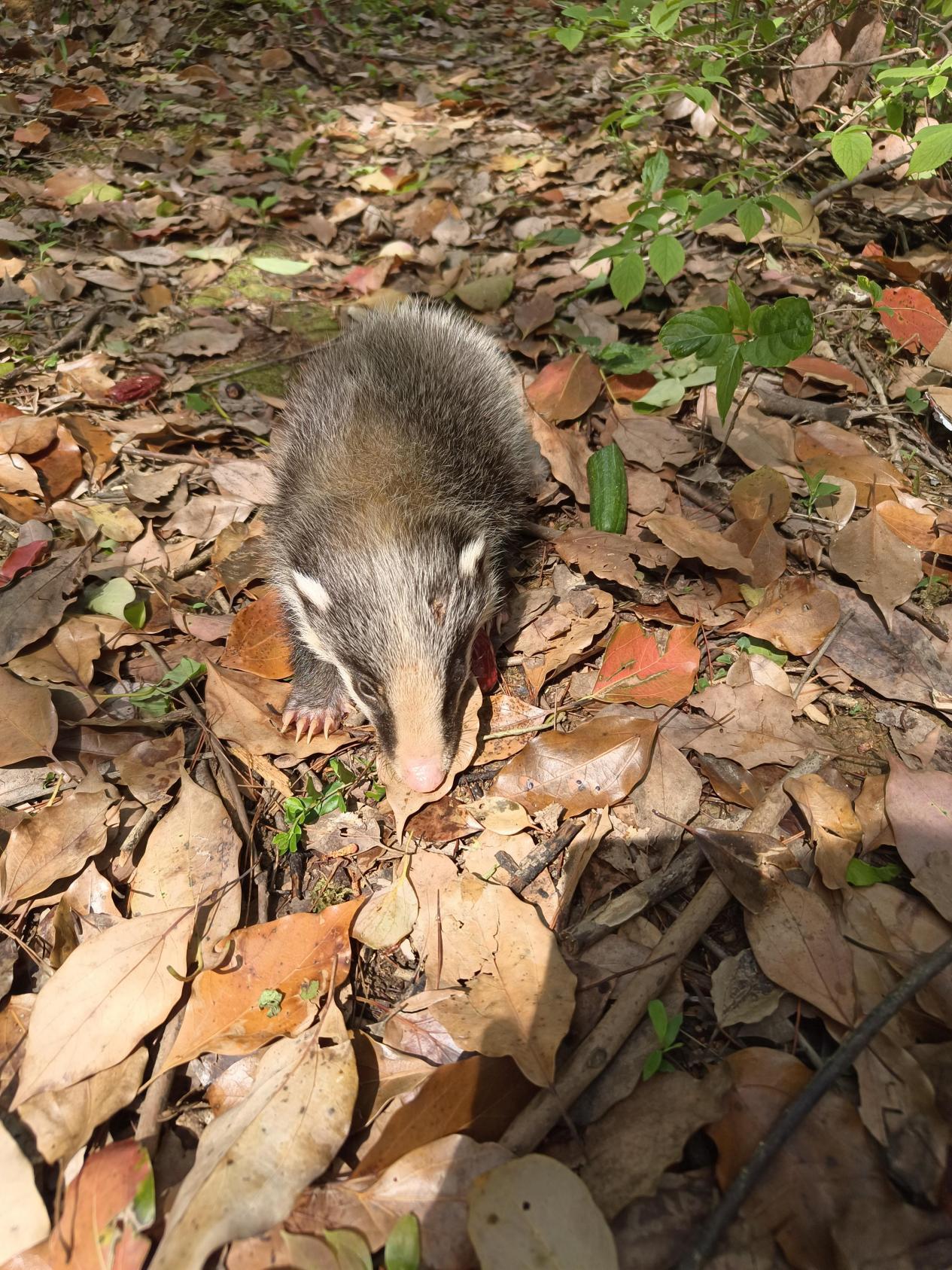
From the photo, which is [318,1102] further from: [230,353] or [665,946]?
[230,353]

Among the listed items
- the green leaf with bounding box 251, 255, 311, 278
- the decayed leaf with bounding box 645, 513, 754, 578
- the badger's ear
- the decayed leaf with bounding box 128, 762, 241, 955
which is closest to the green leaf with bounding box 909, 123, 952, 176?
the decayed leaf with bounding box 645, 513, 754, 578

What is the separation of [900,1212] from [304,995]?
167 cm

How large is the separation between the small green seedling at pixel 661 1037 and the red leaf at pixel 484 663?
1525 millimetres

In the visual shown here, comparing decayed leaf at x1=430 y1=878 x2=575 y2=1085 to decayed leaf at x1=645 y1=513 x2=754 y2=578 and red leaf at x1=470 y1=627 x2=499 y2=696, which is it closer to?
red leaf at x1=470 y1=627 x2=499 y2=696

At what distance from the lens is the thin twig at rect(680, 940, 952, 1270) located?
1717 millimetres

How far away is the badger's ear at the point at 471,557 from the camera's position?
3.33 metres

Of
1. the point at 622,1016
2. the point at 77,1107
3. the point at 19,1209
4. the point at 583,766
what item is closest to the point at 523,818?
the point at 583,766

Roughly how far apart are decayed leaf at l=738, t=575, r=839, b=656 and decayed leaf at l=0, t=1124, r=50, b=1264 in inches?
118

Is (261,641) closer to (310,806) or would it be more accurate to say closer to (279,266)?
(310,806)

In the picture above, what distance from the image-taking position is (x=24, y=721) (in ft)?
9.61

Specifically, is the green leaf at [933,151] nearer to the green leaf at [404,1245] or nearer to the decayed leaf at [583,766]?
the decayed leaf at [583,766]

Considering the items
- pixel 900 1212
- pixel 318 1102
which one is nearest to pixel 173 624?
pixel 318 1102

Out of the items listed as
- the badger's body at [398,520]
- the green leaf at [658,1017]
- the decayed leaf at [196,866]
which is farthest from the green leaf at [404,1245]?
the badger's body at [398,520]

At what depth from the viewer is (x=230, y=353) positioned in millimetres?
5219
